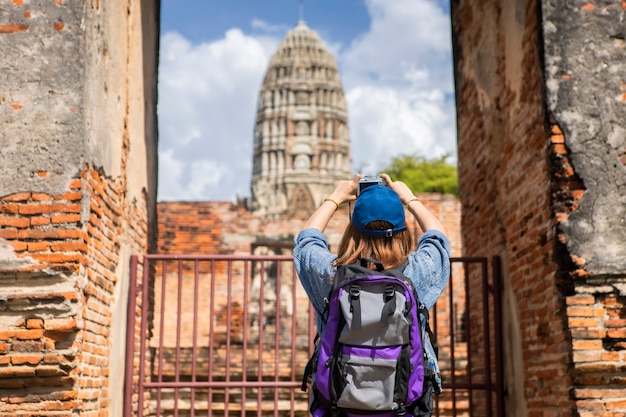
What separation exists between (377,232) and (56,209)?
2.52 metres

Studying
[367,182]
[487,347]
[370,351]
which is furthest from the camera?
[487,347]

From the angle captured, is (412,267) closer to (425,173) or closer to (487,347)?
(487,347)

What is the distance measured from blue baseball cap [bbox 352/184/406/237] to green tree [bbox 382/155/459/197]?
3145 centimetres

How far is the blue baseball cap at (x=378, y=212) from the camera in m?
2.75

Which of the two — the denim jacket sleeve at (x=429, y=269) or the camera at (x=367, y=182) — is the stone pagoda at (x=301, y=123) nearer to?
the camera at (x=367, y=182)

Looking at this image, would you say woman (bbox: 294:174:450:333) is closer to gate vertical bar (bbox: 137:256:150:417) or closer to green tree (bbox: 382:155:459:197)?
gate vertical bar (bbox: 137:256:150:417)

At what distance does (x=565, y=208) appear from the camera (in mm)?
4914

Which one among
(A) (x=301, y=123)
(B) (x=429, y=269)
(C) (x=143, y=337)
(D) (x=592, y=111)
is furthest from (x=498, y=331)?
(A) (x=301, y=123)

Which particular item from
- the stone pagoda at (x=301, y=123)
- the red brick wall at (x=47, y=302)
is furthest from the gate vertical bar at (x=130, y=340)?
the stone pagoda at (x=301, y=123)

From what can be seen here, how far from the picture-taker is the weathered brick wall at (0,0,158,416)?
4.58 m

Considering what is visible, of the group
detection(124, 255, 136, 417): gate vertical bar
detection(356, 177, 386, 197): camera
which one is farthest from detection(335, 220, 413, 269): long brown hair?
detection(124, 255, 136, 417): gate vertical bar

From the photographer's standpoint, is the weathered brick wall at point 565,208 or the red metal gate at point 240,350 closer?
the weathered brick wall at point 565,208

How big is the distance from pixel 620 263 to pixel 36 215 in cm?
327

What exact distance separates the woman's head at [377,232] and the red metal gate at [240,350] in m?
2.93
